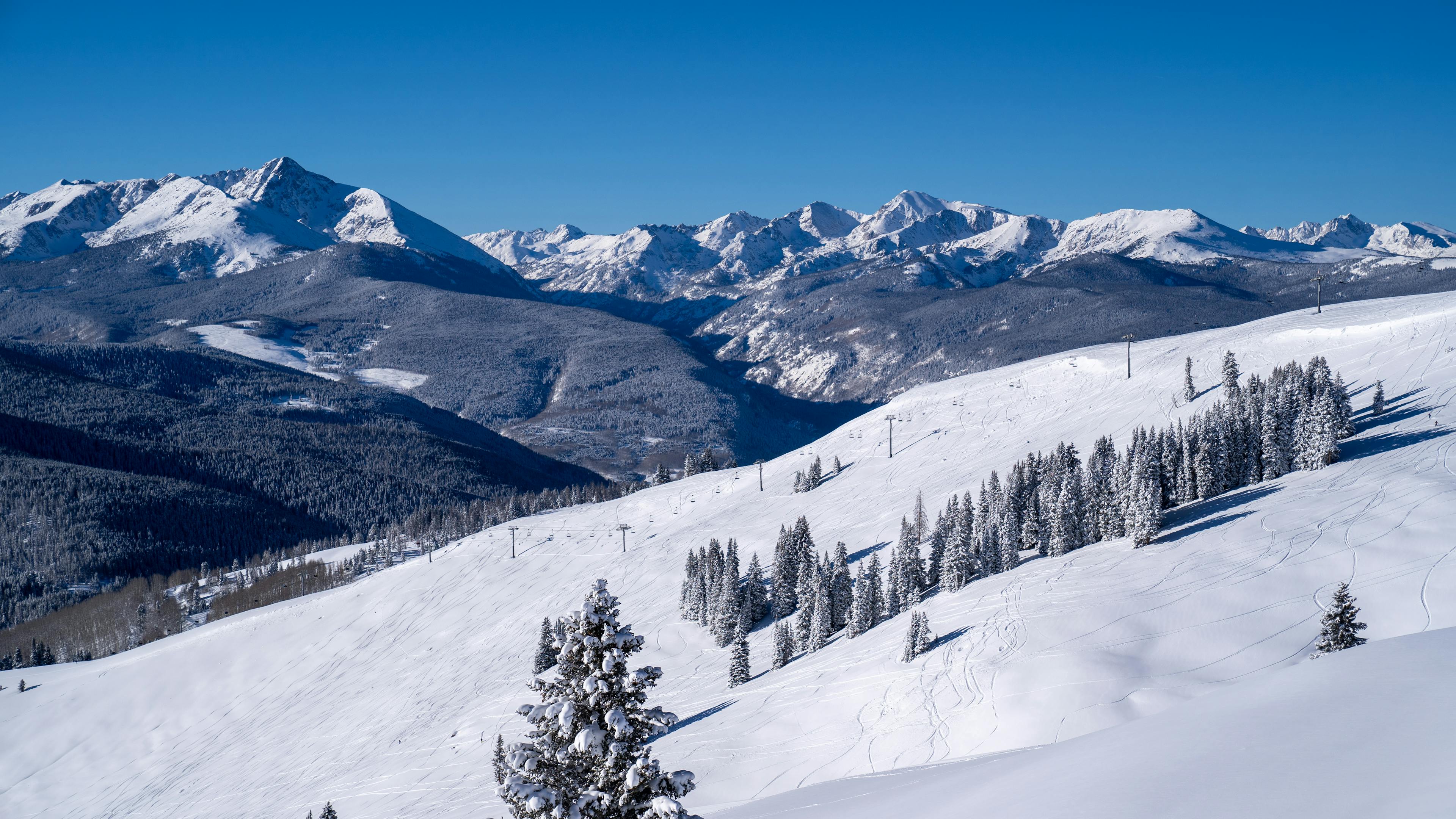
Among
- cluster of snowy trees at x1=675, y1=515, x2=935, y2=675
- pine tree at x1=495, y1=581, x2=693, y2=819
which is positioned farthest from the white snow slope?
pine tree at x1=495, y1=581, x2=693, y2=819

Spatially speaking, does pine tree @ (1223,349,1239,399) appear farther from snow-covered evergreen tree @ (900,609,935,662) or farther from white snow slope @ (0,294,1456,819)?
snow-covered evergreen tree @ (900,609,935,662)

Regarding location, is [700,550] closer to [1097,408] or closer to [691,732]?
[691,732]

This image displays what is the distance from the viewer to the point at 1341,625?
30.7 meters

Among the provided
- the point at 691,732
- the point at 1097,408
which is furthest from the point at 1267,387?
the point at 691,732

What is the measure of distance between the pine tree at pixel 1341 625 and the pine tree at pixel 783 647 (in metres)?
35.8

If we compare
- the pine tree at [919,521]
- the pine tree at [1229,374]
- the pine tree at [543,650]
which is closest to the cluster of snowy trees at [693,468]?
the pine tree at [543,650]

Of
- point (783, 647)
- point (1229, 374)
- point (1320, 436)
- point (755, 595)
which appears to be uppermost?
point (1229, 374)

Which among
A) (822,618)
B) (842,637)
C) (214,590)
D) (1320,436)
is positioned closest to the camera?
(1320,436)

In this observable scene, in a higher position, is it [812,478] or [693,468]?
[812,478]

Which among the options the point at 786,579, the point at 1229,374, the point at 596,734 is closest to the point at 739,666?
the point at 786,579

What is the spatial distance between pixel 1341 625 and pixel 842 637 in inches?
1385

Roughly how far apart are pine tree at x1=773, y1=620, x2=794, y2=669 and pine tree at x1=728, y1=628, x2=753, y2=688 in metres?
2.02

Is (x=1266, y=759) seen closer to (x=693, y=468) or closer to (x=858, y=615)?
(x=858, y=615)

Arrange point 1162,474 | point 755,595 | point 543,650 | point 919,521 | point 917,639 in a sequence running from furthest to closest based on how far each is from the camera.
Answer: point 919,521
point 755,595
point 543,650
point 1162,474
point 917,639
